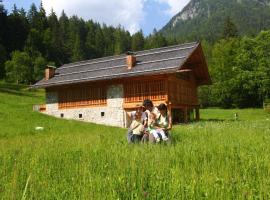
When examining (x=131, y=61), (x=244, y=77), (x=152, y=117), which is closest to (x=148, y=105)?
(x=152, y=117)

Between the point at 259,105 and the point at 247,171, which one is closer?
the point at 247,171

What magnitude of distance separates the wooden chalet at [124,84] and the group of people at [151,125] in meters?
16.0

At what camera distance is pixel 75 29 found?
11319 centimetres

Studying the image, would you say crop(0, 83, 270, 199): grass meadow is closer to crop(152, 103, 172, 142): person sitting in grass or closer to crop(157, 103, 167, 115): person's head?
crop(152, 103, 172, 142): person sitting in grass

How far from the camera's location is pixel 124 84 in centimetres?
3009

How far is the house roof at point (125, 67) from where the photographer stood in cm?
2785

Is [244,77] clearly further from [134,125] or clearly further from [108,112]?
[134,125]

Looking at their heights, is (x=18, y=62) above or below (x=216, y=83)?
above

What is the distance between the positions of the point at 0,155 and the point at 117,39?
110m

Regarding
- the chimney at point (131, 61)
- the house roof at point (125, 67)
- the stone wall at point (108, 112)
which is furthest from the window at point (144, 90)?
the chimney at point (131, 61)

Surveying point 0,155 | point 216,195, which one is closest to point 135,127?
point 0,155

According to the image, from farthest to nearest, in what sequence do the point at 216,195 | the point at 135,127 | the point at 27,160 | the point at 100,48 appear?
the point at 100,48 < the point at 135,127 < the point at 27,160 < the point at 216,195

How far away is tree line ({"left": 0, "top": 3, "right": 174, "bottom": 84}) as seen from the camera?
64.8 meters

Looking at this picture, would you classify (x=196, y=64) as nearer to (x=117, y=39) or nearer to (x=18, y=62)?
(x=18, y=62)
